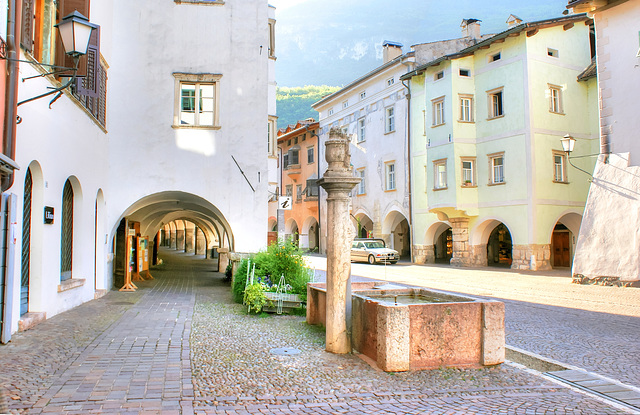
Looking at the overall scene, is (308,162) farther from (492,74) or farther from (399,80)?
(492,74)

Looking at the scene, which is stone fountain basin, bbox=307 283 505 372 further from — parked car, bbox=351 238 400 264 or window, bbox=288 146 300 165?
window, bbox=288 146 300 165

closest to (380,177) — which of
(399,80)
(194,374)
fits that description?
(399,80)

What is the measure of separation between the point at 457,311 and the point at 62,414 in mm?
4471

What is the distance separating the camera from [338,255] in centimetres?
770

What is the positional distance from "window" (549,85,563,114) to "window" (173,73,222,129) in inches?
687

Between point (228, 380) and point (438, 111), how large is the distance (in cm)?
2489

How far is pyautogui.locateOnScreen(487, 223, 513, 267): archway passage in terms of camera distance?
104 ft

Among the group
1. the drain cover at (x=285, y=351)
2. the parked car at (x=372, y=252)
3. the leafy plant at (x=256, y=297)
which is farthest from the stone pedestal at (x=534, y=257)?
the drain cover at (x=285, y=351)

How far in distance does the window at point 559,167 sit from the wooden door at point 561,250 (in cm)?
343

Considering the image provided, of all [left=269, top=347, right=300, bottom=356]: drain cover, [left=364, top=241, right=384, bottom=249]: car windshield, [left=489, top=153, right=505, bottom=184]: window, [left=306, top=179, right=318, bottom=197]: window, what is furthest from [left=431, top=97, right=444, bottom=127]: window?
[left=269, top=347, right=300, bottom=356]: drain cover

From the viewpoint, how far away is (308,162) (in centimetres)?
4644

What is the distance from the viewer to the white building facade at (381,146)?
34.2 metres

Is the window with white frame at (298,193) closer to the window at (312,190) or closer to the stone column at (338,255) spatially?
the window at (312,190)

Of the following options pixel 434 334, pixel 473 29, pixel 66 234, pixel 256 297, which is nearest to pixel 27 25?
pixel 66 234
